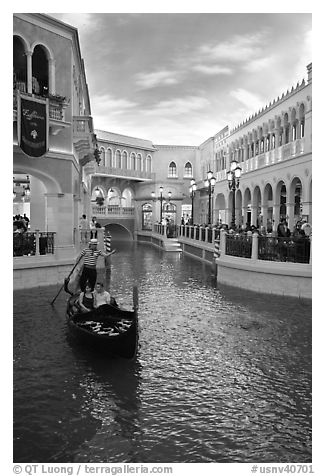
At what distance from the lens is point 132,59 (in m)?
5.94

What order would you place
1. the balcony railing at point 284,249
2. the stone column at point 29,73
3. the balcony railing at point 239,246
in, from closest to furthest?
the balcony railing at point 284,249
the stone column at point 29,73
the balcony railing at point 239,246

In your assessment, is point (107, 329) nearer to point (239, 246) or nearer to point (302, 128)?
point (239, 246)

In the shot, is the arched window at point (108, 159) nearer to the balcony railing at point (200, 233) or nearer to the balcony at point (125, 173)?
the balcony at point (125, 173)

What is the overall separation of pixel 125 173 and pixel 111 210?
2.71 m

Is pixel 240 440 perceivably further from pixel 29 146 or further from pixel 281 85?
pixel 281 85

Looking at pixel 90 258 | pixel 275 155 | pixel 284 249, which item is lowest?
pixel 90 258

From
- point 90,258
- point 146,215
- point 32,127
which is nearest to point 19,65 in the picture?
point 32,127

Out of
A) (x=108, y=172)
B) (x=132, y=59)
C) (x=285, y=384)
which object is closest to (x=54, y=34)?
(x=132, y=59)

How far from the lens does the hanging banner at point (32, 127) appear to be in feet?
33.0

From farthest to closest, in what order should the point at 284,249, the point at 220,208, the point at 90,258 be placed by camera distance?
the point at 220,208, the point at 284,249, the point at 90,258

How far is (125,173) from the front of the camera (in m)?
30.6

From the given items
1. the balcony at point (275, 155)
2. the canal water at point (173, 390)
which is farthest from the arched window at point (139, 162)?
the canal water at point (173, 390)

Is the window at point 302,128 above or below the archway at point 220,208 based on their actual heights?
above

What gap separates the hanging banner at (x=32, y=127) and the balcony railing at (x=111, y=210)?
736 inches
